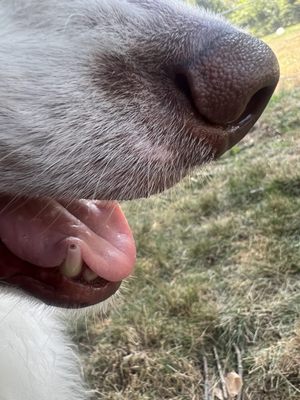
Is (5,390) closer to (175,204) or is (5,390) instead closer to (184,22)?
(184,22)

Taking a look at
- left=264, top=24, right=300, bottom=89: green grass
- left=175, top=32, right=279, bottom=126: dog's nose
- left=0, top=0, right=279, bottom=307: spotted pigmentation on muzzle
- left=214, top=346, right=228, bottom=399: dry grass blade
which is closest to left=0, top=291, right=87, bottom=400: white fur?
left=0, top=0, right=279, bottom=307: spotted pigmentation on muzzle

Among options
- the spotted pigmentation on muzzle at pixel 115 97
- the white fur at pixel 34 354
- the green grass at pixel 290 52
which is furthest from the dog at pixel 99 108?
the green grass at pixel 290 52

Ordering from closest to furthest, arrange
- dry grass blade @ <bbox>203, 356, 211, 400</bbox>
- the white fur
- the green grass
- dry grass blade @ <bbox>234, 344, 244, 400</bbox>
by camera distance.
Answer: the white fur < dry grass blade @ <bbox>234, 344, 244, 400</bbox> < dry grass blade @ <bbox>203, 356, 211, 400</bbox> < the green grass

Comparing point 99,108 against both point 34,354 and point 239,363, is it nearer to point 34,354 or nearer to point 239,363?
point 34,354

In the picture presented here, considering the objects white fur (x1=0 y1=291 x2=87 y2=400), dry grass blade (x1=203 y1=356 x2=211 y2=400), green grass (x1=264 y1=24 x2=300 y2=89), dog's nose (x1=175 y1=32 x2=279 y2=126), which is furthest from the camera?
green grass (x1=264 y1=24 x2=300 y2=89)

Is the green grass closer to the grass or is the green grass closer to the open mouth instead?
the grass

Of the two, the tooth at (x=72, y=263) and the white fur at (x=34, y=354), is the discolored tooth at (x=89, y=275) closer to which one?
the tooth at (x=72, y=263)

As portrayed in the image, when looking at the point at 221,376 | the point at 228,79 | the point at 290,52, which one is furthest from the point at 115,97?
the point at 290,52
